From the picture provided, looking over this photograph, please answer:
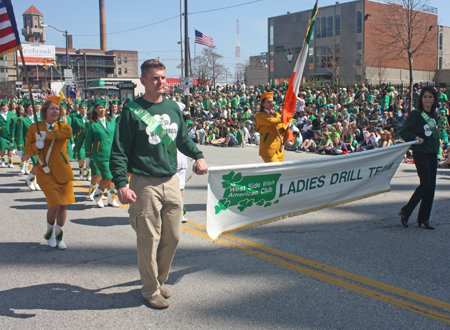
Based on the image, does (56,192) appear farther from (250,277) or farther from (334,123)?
(334,123)

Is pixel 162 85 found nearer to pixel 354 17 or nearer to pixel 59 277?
pixel 59 277

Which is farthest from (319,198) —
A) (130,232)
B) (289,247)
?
(130,232)

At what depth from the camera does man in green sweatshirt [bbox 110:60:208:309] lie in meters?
3.57

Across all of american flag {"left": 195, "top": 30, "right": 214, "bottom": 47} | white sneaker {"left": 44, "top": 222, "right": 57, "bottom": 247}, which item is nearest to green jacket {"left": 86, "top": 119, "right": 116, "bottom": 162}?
white sneaker {"left": 44, "top": 222, "right": 57, "bottom": 247}

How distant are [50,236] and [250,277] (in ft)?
9.00

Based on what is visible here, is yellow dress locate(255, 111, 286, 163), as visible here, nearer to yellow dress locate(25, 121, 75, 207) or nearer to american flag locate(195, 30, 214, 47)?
yellow dress locate(25, 121, 75, 207)

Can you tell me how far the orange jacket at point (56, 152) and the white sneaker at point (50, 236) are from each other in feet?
1.95

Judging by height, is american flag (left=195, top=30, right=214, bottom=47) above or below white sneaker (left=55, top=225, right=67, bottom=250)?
above

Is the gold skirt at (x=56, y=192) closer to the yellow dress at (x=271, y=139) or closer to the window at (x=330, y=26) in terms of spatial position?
the yellow dress at (x=271, y=139)

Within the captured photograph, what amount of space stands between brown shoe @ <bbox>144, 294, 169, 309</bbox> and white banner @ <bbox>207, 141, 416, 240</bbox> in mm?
858

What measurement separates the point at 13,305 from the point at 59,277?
664 mm

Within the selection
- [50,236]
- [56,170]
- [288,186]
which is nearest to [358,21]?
[288,186]

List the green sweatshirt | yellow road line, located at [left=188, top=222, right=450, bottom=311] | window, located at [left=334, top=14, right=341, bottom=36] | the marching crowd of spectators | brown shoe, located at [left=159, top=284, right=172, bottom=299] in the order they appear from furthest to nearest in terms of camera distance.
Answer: window, located at [left=334, top=14, right=341, bottom=36], the marching crowd of spectators, the green sweatshirt, brown shoe, located at [left=159, top=284, right=172, bottom=299], yellow road line, located at [left=188, top=222, right=450, bottom=311]

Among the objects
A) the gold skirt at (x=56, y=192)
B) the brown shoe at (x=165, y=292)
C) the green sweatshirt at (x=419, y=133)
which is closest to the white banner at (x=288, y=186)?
the green sweatshirt at (x=419, y=133)
